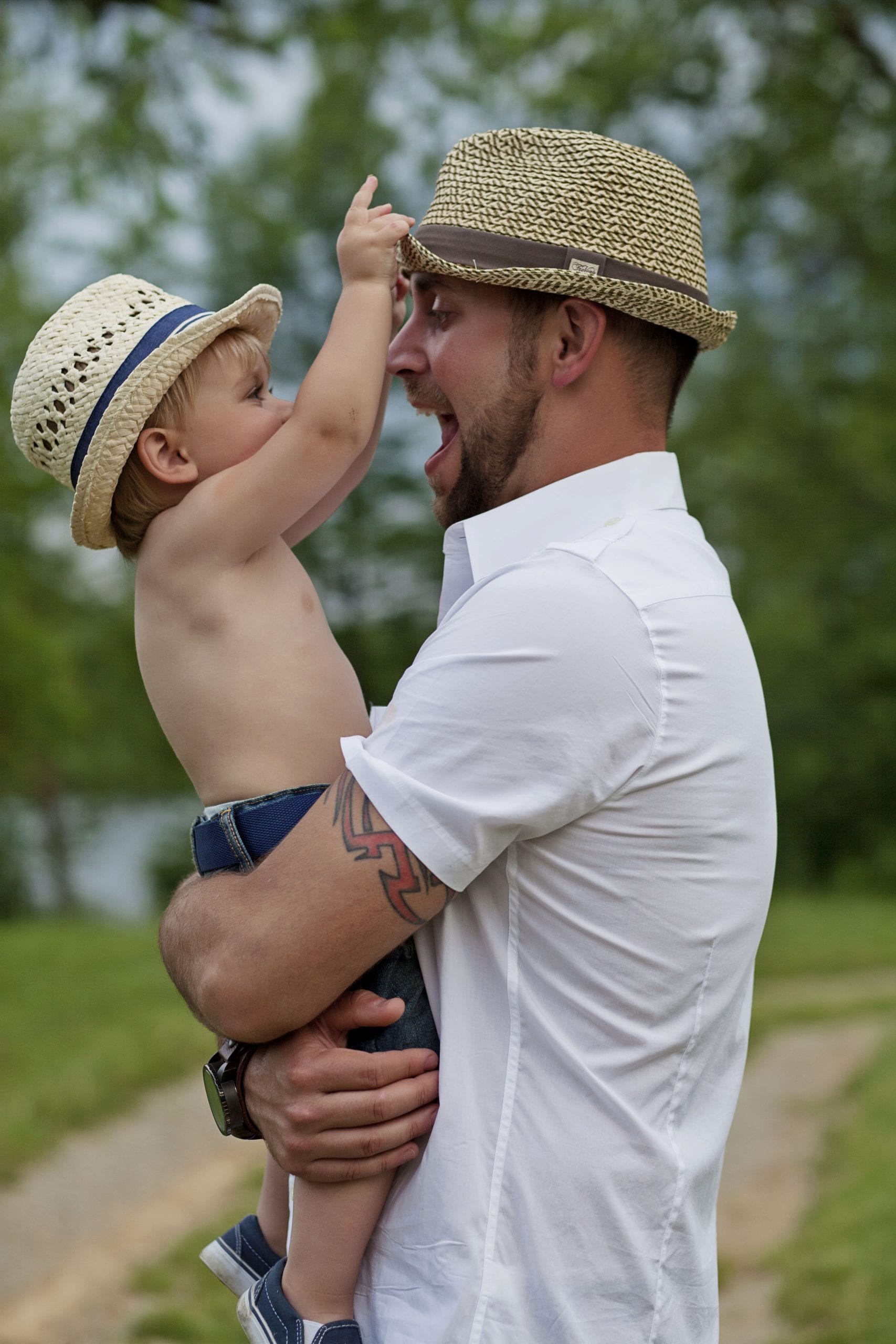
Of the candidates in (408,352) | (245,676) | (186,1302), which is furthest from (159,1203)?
(408,352)

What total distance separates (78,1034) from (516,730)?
7668mm

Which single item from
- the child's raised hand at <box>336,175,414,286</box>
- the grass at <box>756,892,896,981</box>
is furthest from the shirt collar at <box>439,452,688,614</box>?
the grass at <box>756,892,896,981</box>

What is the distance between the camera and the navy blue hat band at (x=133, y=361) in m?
2.03

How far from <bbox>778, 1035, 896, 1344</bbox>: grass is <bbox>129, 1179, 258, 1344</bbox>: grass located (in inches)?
84.9

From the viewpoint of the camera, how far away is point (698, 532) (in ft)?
6.08

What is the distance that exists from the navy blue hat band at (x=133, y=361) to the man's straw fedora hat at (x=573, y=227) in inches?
14.7

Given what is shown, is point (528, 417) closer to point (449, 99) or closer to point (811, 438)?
point (449, 99)

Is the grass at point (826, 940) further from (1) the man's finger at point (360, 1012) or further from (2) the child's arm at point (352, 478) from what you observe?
(1) the man's finger at point (360, 1012)

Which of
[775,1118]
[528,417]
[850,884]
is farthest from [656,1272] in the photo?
[850,884]

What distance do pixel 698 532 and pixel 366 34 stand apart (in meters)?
6.56

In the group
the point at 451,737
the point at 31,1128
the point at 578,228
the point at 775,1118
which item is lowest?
the point at 775,1118

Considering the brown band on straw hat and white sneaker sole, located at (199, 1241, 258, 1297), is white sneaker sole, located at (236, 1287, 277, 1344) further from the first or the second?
the brown band on straw hat

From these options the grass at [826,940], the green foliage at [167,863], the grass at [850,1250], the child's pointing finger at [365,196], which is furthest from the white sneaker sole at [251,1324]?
the green foliage at [167,863]

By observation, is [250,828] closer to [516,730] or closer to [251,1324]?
[516,730]
